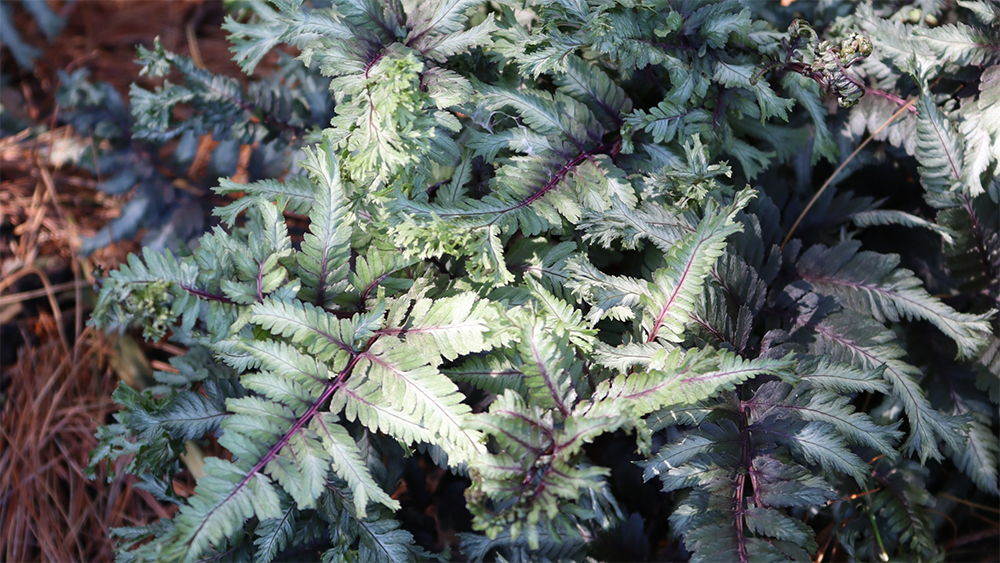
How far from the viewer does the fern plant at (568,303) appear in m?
1.12

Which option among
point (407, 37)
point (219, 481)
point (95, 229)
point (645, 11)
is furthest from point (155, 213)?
point (645, 11)

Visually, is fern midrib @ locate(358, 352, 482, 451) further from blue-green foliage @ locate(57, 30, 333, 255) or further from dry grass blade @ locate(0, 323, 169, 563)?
dry grass blade @ locate(0, 323, 169, 563)

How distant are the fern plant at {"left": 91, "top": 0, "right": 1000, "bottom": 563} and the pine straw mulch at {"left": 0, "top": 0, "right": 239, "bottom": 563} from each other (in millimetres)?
827

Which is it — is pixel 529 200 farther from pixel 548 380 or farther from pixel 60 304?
pixel 60 304

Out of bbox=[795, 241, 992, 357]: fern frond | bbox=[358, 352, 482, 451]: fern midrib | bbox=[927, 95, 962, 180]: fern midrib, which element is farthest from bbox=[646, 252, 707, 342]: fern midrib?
bbox=[927, 95, 962, 180]: fern midrib

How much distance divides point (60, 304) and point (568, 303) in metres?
2.09

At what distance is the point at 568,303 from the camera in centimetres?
138

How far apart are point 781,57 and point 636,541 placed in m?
1.14

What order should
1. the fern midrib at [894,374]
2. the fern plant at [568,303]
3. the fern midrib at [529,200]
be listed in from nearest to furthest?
the fern plant at [568,303], the fern midrib at [529,200], the fern midrib at [894,374]

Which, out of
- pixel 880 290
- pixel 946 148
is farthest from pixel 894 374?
pixel 946 148

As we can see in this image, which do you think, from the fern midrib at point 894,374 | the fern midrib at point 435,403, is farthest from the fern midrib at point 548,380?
the fern midrib at point 894,374

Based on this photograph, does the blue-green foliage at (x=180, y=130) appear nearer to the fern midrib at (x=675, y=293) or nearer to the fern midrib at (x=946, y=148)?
the fern midrib at (x=675, y=293)

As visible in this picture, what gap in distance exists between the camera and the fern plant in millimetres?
1118

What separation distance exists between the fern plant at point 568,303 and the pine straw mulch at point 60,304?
0.83 meters
